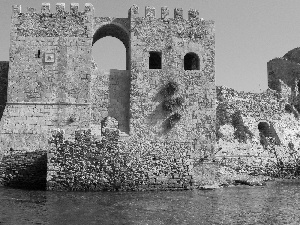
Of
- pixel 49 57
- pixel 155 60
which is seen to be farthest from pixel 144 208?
pixel 155 60

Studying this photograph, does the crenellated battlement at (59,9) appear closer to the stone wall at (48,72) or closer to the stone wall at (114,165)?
the stone wall at (48,72)

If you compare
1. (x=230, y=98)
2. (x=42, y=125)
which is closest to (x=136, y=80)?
(x=42, y=125)

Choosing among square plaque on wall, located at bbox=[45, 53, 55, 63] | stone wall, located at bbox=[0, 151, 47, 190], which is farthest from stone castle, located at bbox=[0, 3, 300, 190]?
stone wall, located at bbox=[0, 151, 47, 190]

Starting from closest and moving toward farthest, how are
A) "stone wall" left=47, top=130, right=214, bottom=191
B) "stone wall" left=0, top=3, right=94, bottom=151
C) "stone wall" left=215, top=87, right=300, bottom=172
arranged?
"stone wall" left=47, top=130, right=214, bottom=191 → "stone wall" left=0, top=3, right=94, bottom=151 → "stone wall" left=215, top=87, right=300, bottom=172

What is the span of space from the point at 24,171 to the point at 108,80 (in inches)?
334

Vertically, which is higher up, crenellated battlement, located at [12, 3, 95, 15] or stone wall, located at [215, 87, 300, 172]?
crenellated battlement, located at [12, 3, 95, 15]

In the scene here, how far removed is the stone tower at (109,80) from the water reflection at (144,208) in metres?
6.53

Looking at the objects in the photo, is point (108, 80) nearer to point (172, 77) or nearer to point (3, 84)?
point (172, 77)

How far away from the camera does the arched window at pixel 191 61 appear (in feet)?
82.7

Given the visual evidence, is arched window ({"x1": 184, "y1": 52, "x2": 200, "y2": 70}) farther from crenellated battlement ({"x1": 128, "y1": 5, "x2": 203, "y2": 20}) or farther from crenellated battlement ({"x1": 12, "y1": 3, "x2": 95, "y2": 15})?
crenellated battlement ({"x1": 12, "y1": 3, "x2": 95, "y2": 15})

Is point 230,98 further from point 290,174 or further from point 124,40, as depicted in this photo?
point 124,40

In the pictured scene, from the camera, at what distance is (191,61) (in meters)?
26.4

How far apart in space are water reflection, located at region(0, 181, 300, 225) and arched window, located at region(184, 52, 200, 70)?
10312mm

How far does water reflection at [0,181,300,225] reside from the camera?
1138cm
